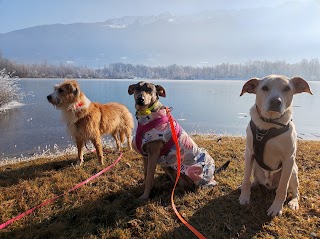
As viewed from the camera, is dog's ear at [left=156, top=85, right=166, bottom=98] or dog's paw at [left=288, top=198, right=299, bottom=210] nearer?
dog's paw at [left=288, top=198, right=299, bottom=210]

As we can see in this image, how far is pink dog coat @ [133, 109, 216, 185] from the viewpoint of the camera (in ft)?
14.8

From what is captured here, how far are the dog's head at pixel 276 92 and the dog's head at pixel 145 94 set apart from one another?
1.87m

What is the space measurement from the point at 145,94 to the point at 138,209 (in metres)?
2.04

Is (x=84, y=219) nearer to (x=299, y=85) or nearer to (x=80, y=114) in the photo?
(x=80, y=114)

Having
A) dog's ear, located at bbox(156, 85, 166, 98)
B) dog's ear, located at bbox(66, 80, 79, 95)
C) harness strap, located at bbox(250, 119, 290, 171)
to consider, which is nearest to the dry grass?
harness strap, located at bbox(250, 119, 290, 171)

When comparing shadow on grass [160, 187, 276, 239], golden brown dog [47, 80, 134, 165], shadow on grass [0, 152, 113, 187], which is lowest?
shadow on grass [0, 152, 113, 187]

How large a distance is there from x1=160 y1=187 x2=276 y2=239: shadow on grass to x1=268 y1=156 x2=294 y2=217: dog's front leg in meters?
0.15

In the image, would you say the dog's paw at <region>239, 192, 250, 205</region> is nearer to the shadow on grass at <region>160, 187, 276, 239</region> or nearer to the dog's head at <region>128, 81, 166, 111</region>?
the shadow on grass at <region>160, 187, 276, 239</region>

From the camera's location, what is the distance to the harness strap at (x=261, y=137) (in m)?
3.85

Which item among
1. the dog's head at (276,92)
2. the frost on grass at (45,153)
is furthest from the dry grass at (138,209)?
the frost on grass at (45,153)

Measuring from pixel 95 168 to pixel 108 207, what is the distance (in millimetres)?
2457

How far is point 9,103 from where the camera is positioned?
29.0 m

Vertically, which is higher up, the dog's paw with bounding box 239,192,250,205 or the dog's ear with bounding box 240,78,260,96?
the dog's ear with bounding box 240,78,260,96

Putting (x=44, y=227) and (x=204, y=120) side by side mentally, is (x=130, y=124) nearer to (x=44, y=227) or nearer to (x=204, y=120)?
(x=44, y=227)
